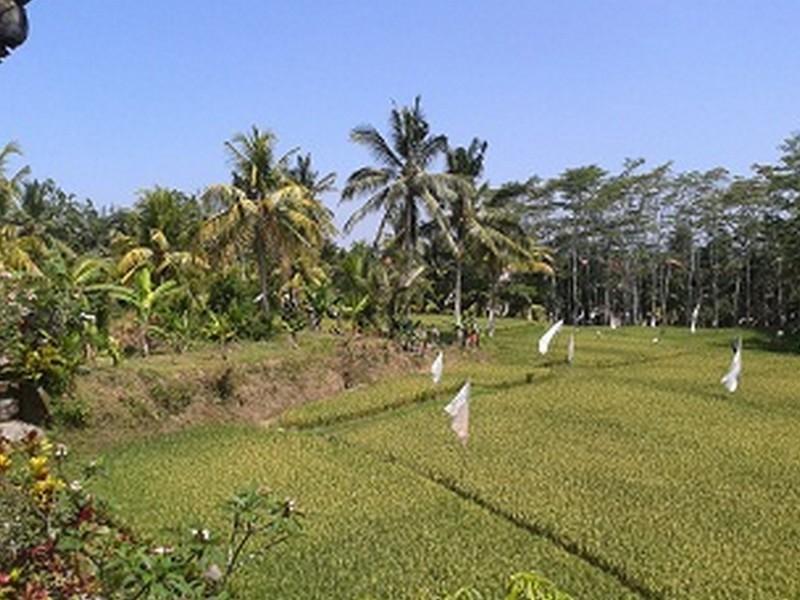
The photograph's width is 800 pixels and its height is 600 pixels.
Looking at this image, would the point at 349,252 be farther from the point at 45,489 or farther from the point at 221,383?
the point at 45,489

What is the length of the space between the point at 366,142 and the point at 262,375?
10511 millimetres

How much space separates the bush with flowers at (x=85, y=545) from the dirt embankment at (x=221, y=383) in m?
8.68

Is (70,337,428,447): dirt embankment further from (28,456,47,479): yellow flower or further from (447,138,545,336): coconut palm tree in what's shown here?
(28,456,47,479): yellow flower

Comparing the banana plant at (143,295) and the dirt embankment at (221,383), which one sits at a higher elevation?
the banana plant at (143,295)

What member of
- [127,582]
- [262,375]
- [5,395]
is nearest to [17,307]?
[5,395]

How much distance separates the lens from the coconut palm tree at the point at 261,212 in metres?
21.9

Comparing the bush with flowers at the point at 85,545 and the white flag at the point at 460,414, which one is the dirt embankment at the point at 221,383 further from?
the bush with flowers at the point at 85,545

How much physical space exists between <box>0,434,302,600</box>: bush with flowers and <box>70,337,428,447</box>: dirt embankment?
868 cm

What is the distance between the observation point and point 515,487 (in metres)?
10.3

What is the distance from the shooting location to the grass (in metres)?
7.46

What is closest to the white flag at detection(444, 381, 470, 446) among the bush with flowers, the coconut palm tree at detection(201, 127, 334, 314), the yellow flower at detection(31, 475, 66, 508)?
the bush with flowers

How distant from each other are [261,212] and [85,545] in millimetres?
17963

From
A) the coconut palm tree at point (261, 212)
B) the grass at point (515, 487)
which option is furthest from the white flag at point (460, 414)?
the coconut palm tree at point (261, 212)

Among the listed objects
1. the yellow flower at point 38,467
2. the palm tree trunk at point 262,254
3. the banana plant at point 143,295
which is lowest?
the yellow flower at point 38,467
